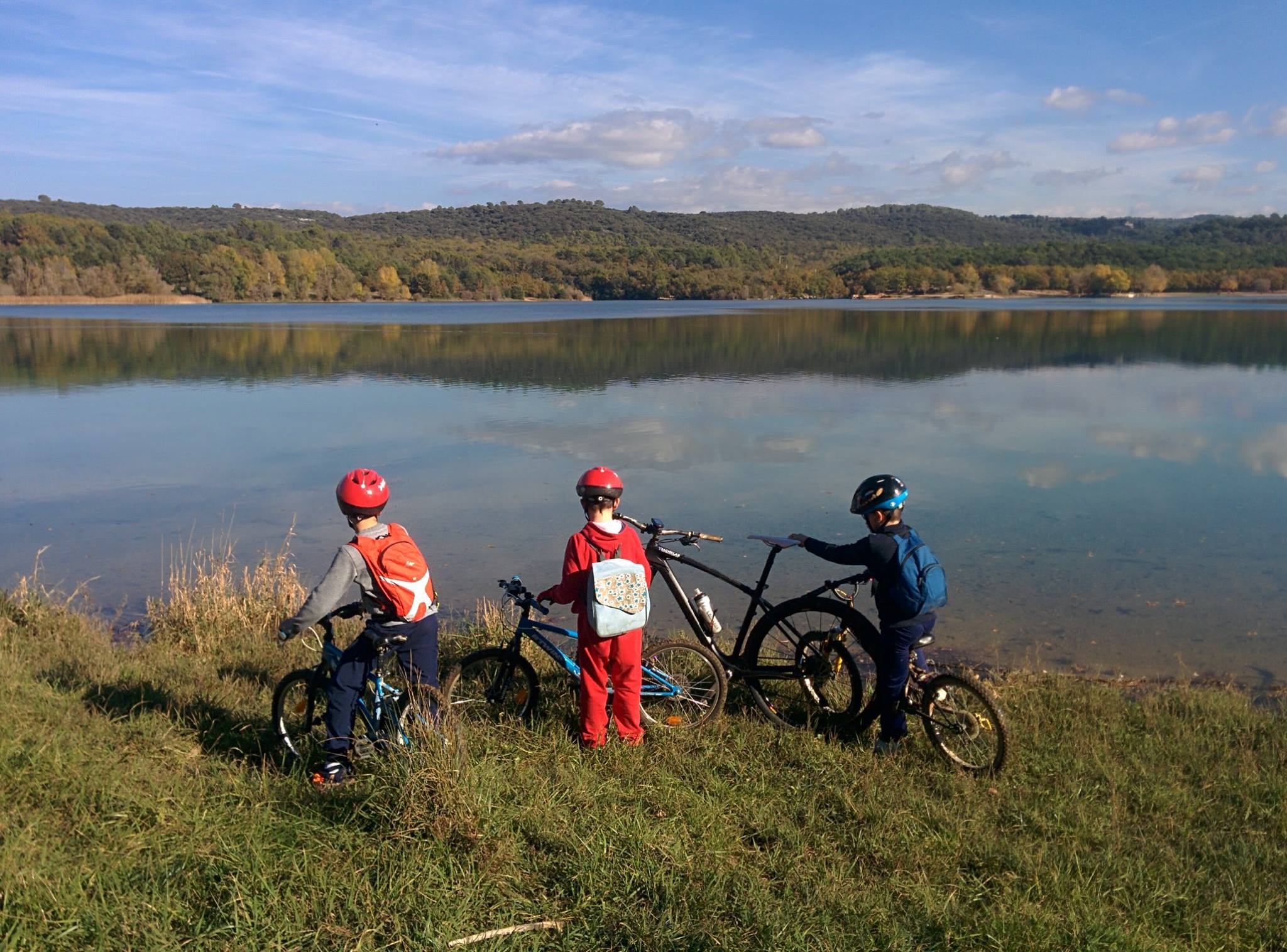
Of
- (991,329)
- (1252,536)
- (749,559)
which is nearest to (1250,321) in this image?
(991,329)

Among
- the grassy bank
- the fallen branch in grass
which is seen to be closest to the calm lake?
the grassy bank

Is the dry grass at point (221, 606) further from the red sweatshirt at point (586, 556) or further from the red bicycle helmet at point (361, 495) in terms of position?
the red sweatshirt at point (586, 556)

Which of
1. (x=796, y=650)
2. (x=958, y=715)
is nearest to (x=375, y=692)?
(x=796, y=650)

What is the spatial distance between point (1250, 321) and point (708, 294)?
224 ft

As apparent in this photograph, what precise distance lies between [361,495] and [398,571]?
0.37 m

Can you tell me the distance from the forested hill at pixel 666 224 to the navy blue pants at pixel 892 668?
154607 millimetres

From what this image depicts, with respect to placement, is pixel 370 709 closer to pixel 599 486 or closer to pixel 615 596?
pixel 615 596

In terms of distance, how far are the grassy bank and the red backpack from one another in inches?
27.0

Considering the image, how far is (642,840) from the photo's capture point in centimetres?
358

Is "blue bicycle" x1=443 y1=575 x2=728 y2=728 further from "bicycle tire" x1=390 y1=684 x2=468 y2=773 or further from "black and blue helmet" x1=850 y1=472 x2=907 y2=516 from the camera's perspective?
"black and blue helmet" x1=850 y1=472 x2=907 y2=516

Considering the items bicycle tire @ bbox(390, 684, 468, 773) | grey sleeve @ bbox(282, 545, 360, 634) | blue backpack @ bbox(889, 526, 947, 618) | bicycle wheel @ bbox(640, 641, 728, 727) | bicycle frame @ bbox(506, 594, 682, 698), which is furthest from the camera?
bicycle wheel @ bbox(640, 641, 728, 727)

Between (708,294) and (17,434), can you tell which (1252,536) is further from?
(708,294)

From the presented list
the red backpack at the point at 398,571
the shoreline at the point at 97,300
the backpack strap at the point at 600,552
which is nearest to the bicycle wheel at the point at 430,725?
the red backpack at the point at 398,571

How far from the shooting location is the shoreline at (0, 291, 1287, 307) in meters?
96.4
